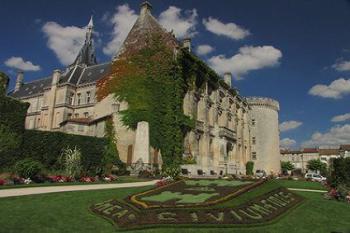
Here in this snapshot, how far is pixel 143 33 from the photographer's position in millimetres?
37375

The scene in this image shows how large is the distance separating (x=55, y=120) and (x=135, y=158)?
27.3 metres

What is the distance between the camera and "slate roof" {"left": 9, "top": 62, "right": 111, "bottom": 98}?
169 feet

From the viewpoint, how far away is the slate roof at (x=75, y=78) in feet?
169

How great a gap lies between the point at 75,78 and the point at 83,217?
4679 cm

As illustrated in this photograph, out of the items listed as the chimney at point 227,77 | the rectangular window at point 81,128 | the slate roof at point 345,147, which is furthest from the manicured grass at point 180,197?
the slate roof at point 345,147

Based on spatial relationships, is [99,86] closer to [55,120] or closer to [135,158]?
[135,158]

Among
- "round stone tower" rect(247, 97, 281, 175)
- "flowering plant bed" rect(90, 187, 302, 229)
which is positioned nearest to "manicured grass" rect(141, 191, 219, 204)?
"flowering plant bed" rect(90, 187, 302, 229)

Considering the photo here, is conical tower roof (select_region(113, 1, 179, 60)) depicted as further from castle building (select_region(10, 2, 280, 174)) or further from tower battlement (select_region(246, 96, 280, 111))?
tower battlement (select_region(246, 96, 280, 111))

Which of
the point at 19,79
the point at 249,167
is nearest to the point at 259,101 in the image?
the point at 249,167

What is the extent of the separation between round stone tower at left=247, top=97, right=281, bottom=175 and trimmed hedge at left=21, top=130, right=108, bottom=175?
39.3m

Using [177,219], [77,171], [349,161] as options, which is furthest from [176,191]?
[349,161]

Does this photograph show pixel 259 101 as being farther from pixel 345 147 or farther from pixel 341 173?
pixel 345 147

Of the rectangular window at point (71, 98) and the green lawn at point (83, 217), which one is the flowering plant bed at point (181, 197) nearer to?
the green lawn at point (83, 217)

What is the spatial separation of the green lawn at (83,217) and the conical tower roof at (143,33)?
84.1ft
